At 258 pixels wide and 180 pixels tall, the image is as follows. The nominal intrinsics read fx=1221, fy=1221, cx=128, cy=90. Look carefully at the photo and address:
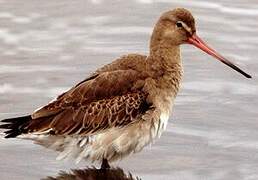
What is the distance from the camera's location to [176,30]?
10.2 m

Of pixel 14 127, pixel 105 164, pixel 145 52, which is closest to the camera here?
pixel 14 127

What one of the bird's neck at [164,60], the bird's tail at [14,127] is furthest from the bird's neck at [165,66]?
the bird's tail at [14,127]

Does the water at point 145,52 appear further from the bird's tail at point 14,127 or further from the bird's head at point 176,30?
the bird's head at point 176,30

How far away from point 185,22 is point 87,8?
4.30 m

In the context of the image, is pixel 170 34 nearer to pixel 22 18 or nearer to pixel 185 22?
pixel 185 22

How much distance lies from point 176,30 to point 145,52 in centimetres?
272

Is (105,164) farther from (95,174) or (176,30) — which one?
(176,30)

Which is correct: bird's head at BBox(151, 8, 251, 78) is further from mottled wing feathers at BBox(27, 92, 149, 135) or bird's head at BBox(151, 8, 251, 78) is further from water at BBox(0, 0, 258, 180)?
water at BBox(0, 0, 258, 180)

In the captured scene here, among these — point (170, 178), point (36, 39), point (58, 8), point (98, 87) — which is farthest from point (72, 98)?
point (58, 8)

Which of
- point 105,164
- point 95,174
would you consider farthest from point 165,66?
point 95,174

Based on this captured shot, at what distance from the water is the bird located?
1.08ft

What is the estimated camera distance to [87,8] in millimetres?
14359

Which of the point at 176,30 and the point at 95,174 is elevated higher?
the point at 176,30

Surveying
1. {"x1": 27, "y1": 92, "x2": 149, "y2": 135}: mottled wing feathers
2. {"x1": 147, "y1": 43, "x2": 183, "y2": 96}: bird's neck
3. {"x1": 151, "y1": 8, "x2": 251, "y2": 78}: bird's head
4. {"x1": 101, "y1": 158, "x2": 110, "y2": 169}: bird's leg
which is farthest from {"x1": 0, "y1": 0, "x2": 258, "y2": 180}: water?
{"x1": 151, "y1": 8, "x2": 251, "y2": 78}: bird's head
